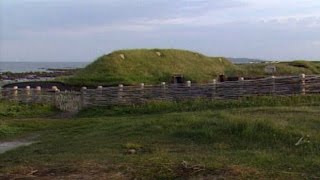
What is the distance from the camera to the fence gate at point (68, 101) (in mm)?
24242

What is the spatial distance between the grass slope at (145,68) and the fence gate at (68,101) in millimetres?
6440

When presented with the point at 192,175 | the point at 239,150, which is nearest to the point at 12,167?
the point at 192,175

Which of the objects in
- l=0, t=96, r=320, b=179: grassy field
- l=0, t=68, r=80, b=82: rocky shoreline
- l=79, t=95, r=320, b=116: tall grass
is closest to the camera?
l=0, t=96, r=320, b=179: grassy field

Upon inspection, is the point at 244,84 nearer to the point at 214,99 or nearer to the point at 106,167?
the point at 214,99

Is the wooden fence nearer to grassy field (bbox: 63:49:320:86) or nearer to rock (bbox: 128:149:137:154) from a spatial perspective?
grassy field (bbox: 63:49:320:86)

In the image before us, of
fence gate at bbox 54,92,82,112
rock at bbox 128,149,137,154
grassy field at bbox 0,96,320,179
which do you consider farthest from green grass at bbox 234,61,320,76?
rock at bbox 128,149,137,154

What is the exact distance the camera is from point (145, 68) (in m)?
34.3

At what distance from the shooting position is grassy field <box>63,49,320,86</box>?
32.4m

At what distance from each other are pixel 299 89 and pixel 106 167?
1361 cm

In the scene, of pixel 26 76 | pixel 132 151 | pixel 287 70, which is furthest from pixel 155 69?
pixel 26 76

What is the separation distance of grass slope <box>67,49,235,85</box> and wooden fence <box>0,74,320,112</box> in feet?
21.1

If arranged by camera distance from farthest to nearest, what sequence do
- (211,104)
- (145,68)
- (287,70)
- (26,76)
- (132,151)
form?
(26,76) → (287,70) → (145,68) → (211,104) → (132,151)

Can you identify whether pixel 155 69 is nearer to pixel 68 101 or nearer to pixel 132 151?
pixel 68 101

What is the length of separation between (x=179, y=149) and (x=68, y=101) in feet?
46.1
